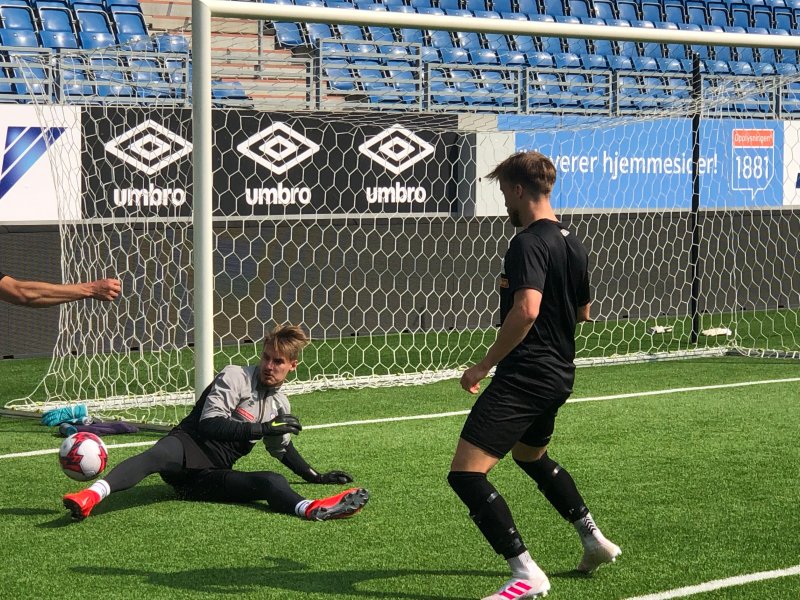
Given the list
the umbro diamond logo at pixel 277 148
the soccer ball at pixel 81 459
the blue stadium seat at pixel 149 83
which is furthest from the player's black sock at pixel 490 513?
the umbro diamond logo at pixel 277 148

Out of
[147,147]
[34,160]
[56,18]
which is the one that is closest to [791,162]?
[147,147]

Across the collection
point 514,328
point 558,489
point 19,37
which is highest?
point 19,37

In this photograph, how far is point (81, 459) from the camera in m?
5.77

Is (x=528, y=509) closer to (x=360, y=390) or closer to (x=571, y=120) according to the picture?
(x=360, y=390)

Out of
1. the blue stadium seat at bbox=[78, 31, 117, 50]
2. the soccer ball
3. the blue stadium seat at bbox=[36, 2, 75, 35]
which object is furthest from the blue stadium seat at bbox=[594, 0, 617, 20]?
the soccer ball

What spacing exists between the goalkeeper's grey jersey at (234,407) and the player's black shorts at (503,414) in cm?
177

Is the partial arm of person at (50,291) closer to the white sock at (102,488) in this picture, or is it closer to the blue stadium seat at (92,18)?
the white sock at (102,488)

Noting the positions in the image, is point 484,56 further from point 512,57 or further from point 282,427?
point 282,427

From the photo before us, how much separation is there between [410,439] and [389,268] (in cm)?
493

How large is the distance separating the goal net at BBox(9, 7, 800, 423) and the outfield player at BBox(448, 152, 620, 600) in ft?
14.7

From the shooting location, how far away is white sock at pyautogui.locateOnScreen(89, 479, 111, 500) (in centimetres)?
552

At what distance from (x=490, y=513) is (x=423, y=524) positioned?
1269 mm

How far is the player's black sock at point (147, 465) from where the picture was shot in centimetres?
566

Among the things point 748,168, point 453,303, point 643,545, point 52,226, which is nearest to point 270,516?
point 643,545
